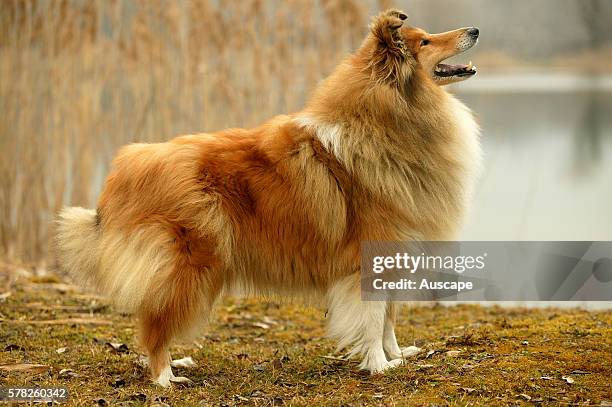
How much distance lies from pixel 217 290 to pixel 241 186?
0.60m

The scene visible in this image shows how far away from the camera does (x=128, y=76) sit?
767 cm

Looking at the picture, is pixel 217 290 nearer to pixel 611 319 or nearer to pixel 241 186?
pixel 241 186

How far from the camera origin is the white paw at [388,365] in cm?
418

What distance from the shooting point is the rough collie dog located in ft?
13.4

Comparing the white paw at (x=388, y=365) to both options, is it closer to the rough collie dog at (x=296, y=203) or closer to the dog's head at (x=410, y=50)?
the rough collie dog at (x=296, y=203)

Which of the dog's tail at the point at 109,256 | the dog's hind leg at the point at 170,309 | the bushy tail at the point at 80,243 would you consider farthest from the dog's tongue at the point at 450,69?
the bushy tail at the point at 80,243

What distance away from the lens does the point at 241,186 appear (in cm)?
420

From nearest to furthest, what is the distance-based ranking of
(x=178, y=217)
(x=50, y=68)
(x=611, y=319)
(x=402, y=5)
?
(x=178, y=217), (x=611, y=319), (x=50, y=68), (x=402, y=5)

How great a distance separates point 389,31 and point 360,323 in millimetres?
1645

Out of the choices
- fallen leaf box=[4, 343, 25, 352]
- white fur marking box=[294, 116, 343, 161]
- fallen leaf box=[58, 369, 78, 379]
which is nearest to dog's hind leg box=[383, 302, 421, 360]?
white fur marking box=[294, 116, 343, 161]

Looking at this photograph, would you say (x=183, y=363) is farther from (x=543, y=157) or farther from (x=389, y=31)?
(x=543, y=157)

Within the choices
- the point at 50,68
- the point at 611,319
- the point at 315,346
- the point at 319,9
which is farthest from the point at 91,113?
the point at 611,319

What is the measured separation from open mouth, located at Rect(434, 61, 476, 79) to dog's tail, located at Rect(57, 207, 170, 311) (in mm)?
1894

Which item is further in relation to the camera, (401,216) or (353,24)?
(353,24)
